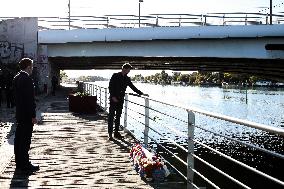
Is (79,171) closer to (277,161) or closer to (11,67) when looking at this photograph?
(277,161)

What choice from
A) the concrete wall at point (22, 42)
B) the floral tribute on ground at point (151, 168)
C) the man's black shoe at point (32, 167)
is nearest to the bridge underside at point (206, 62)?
the concrete wall at point (22, 42)

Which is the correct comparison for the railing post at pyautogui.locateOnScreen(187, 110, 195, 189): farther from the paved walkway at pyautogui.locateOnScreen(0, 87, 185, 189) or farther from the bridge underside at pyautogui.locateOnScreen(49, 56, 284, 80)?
the bridge underside at pyautogui.locateOnScreen(49, 56, 284, 80)

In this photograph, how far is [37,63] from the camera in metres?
36.8

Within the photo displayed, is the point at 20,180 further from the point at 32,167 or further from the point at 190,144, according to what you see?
the point at 190,144

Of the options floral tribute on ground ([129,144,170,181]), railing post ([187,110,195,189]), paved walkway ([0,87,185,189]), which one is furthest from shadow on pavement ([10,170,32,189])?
railing post ([187,110,195,189])

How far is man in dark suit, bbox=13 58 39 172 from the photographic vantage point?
6.96 m

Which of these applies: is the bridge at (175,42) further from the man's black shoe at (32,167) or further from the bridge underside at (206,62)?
the man's black shoe at (32,167)

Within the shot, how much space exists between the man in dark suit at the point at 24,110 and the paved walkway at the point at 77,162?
0.28m

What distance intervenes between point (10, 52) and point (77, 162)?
29529 mm

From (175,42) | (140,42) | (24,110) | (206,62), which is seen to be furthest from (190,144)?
(206,62)

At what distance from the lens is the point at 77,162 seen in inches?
322

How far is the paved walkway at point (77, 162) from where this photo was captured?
6551 millimetres

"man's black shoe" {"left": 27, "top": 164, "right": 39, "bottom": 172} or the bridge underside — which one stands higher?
the bridge underside

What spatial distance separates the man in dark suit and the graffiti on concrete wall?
29.6 meters
